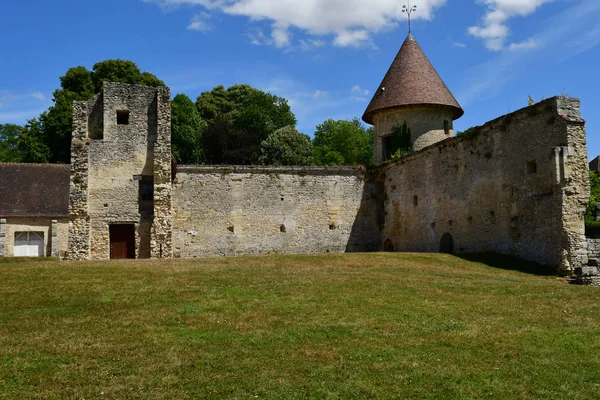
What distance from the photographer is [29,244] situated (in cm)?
2953

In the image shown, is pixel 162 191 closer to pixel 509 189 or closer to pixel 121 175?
pixel 121 175

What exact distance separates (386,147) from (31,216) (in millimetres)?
18511

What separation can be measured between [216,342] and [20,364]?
2.48m

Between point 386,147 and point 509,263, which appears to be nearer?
point 509,263

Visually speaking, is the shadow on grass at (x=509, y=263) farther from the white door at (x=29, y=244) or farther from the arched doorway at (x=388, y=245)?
the white door at (x=29, y=244)

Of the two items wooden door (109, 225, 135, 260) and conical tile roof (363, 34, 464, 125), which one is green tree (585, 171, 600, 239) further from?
wooden door (109, 225, 135, 260)

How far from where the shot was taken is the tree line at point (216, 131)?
40.4 meters

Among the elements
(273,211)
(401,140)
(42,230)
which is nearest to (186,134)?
(42,230)

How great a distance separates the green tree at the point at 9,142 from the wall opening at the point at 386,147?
1352 inches

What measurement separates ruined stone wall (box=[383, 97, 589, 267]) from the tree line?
19116mm

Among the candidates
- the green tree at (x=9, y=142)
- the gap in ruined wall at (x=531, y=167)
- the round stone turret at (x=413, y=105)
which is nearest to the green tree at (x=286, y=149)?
the round stone turret at (x=413, y=105)

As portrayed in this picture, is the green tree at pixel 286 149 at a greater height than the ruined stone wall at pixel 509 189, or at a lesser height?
greater

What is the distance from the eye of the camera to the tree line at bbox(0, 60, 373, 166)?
40.4 metres

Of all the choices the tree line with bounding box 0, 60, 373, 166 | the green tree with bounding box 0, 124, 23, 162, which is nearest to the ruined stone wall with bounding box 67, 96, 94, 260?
the tree line with bounding box 0, 60, 373, 166
